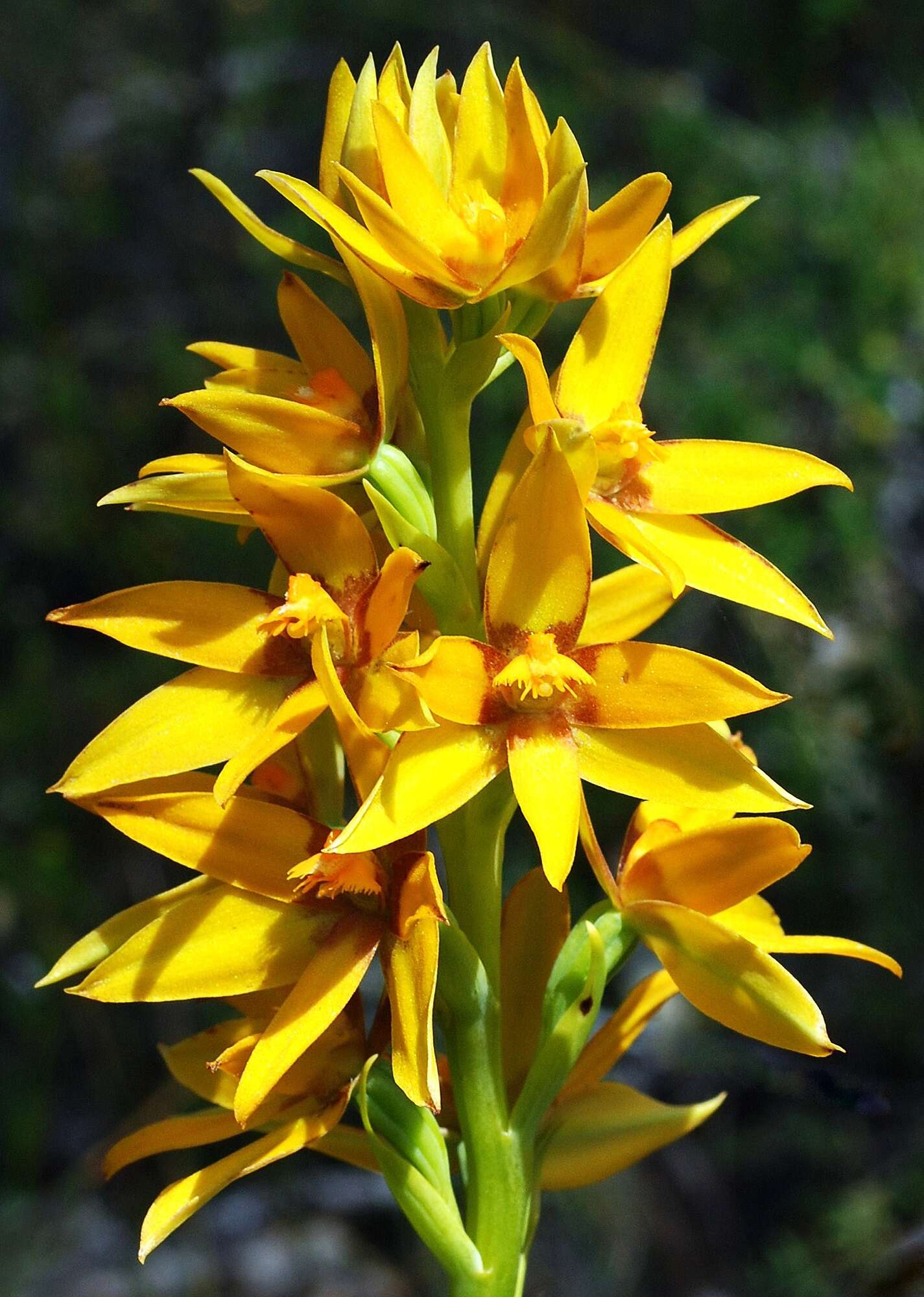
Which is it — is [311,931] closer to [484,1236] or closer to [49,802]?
[484,1236]

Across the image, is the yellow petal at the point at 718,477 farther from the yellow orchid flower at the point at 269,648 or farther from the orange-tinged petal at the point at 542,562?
the yellow orchid flower at the point at 269,648

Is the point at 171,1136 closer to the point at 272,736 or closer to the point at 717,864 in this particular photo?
the point at 272,736

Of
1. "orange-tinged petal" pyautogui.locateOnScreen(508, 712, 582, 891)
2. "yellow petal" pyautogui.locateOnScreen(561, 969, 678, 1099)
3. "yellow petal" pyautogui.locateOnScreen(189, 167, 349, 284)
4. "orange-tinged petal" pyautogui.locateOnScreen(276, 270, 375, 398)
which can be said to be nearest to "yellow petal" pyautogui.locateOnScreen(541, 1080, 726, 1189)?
"yellow petal" pyautogui.locateOnScreen(561, 969, 678, 1099)

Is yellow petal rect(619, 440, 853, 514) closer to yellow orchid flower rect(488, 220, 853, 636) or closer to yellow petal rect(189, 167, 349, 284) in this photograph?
yellow orchid flower rect(488, 220, 853, 636)

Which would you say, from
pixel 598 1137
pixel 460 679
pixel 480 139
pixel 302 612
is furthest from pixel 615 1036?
pixel 480 139

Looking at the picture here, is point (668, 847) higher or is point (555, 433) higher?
point (555, 433)

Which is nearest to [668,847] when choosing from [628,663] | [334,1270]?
[628,663]
